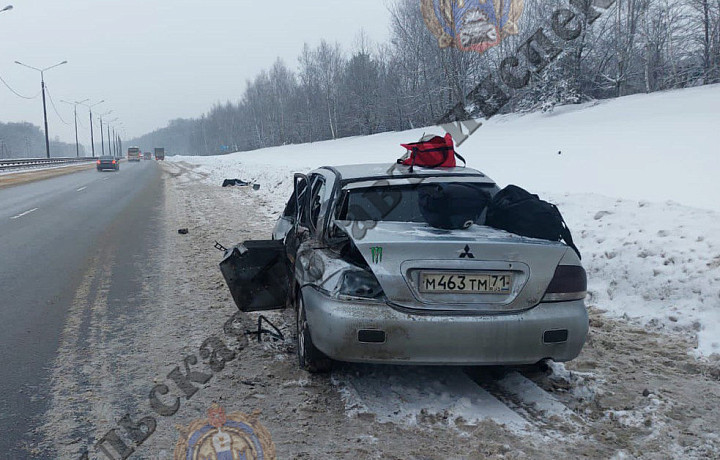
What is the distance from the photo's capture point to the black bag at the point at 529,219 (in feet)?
11.5

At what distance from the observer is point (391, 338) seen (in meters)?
3.06

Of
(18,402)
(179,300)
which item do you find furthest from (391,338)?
(179,300)

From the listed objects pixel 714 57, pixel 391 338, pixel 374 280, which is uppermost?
pixel 714 57

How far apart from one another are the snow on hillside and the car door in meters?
3.23

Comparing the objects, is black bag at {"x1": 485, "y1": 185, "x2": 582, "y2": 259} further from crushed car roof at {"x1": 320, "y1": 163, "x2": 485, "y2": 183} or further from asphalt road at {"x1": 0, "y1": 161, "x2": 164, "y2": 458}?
asphalt road at {"x1": 0, "y1": 161, "x2": 164, "y2": 458}

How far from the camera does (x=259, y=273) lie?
473 cm

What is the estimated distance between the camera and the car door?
Result: 4660 mm

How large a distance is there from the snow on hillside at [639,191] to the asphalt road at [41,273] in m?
4.34

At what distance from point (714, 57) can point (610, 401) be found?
37.1 metres

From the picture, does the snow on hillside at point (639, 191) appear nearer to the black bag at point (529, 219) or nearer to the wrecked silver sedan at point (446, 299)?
the black bag at point (529, 219)

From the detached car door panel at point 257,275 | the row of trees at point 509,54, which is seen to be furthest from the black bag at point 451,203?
the row of trees at point 509,54

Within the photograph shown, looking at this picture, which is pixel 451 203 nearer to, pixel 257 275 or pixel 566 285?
pixel 566 285

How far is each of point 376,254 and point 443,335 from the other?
0.61m

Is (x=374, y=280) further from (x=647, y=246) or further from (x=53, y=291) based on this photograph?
(x=53, y=291)
